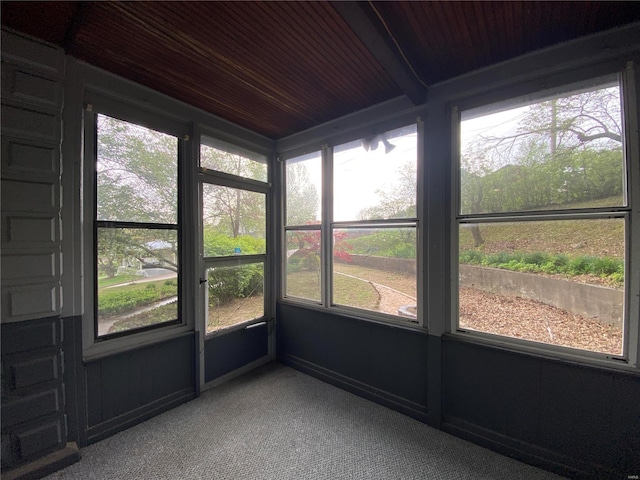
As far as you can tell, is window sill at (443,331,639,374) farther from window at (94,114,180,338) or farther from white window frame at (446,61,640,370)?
window at (94,114,180,338)

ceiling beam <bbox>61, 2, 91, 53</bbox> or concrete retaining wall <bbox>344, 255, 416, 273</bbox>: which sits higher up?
ceiling beam <bbox>61, 2, 91, 53</bbox>

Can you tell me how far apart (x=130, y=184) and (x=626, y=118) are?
349 cm

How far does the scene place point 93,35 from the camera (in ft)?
5.15

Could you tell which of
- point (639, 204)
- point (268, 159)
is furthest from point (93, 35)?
point (639, 204)

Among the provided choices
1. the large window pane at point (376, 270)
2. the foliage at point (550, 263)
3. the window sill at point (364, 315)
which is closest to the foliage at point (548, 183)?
the foliage at point (550, 263)

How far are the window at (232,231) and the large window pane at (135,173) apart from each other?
31cm

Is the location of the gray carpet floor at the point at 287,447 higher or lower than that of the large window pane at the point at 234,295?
lower

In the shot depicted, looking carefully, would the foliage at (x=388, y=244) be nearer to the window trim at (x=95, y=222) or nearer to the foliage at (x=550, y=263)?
the foliage at (x=550, y=263)

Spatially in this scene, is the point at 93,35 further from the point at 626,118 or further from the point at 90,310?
the point at 626,118

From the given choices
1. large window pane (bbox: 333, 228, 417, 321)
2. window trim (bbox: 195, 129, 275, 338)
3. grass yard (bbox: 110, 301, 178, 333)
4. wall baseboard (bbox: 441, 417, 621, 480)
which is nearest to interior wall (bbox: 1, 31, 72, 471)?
grass yard (bbox: 110, 301, 178, 333)

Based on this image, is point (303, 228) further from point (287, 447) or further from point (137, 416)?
point (137, 416)

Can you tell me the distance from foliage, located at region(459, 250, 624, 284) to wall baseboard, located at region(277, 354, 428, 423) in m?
1.33

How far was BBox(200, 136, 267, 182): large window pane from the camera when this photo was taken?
2576 millimetres

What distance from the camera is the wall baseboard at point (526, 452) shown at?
1.52m
